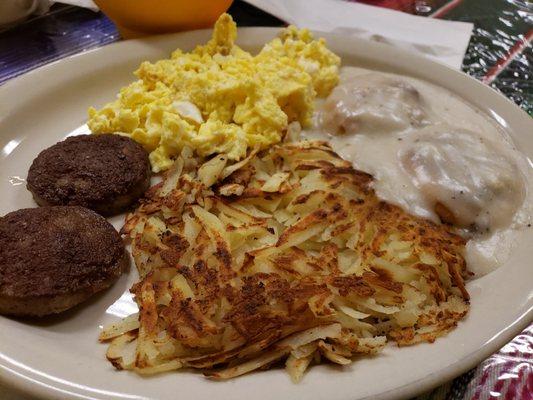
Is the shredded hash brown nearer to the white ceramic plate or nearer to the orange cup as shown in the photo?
the white ceramic plate

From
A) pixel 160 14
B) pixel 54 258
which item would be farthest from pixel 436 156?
pixel 160 14

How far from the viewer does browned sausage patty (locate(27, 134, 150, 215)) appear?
1.80m

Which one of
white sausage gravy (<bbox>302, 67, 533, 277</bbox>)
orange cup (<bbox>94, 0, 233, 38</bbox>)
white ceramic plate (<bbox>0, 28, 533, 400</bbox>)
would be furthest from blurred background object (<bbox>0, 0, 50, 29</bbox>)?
white sausage gravy (<bbox>302, 67, 533, 277</bbox>)

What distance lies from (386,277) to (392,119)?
85 cm

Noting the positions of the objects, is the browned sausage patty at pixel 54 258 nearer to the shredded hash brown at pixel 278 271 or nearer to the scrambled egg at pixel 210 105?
the shredded hash brown at pixel 278 271

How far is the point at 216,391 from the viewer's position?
4.22ft

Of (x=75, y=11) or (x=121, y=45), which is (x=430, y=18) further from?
(x=75, y=11)

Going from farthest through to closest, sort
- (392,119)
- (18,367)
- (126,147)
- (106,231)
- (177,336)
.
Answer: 1. (392,119)
2. (126,147)
3. (106,231)
4. (177,336)
5. (18,367)

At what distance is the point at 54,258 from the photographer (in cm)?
150

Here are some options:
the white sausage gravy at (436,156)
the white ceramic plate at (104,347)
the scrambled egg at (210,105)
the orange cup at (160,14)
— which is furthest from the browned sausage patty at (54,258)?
the orange cup at (160,14)

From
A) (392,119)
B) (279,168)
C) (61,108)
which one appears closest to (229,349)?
(279,168)

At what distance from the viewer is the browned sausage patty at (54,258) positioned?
1.43 metres

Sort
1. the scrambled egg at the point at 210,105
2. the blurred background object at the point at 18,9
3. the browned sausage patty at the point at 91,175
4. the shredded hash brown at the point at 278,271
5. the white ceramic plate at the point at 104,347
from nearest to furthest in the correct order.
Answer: the white ceramic plate at the point at 104,347
the shredded hash brown at the point at 278,271
the browned sausage patty at the point at 91,175
the scrambled egg at the point at 210,105
the blurred background object at the point at 18,9

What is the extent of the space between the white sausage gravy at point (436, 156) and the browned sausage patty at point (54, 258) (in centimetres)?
95
